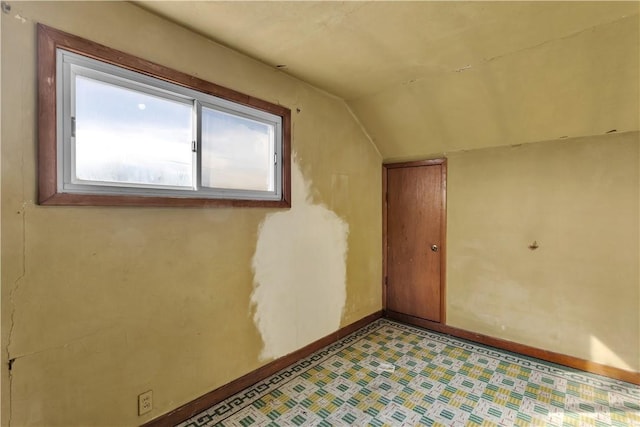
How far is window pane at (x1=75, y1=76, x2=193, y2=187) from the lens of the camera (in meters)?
1.60

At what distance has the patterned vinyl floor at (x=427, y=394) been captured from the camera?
198cm

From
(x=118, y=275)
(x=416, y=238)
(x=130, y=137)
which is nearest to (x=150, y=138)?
(x=130, y=137)

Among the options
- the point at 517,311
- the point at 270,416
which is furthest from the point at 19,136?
the point at 517,311

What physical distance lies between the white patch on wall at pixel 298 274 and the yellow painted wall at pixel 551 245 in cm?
127

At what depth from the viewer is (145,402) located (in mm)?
1783

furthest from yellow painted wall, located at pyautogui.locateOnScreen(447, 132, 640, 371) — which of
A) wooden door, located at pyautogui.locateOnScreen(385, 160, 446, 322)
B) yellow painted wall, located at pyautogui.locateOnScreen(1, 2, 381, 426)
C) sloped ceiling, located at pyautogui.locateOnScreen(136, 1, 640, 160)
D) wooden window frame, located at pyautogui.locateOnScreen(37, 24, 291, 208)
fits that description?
wooden window frame, located at pyautogui.locateOnScreen(37, 24, 291, 208)

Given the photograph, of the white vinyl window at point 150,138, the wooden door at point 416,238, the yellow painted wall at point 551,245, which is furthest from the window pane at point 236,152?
the yellow painted wall at point 551,245

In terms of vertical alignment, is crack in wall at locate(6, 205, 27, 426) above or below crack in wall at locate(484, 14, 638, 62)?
below

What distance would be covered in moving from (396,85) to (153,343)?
9.01ft

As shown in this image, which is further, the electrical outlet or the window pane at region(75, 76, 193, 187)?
the electrical outlet

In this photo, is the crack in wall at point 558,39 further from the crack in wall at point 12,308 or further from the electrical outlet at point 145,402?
the electrical outlet at point 145,402

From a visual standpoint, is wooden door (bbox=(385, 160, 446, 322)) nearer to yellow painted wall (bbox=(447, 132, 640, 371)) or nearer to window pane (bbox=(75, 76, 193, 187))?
yellow painted wall (bbox=(447, 132, 640, 371))

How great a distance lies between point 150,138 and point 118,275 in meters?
0.82

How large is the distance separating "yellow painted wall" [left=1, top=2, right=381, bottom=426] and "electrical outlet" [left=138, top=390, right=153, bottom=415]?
0.03 meters
